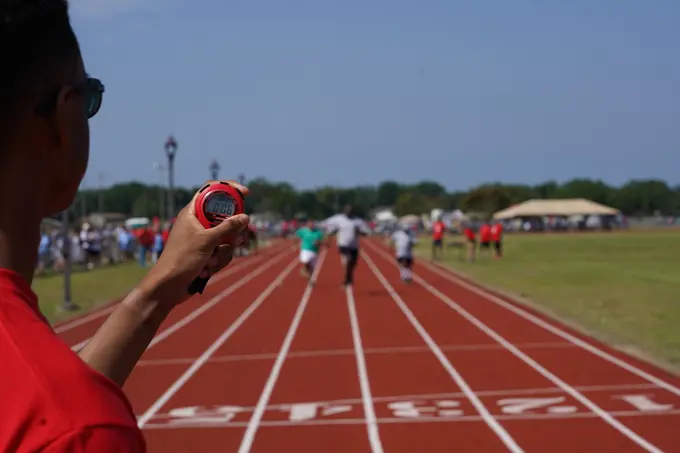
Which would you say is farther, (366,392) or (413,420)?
(366,392)

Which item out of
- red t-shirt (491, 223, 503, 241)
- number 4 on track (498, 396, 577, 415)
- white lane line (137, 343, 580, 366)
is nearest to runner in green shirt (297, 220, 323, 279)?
white lane line (137, 343, 580, 366)

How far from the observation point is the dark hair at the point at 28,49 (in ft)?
3.55

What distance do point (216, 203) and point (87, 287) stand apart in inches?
879

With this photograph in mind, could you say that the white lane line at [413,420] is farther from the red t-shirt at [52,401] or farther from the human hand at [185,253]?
the red t-shirt at [52,401]

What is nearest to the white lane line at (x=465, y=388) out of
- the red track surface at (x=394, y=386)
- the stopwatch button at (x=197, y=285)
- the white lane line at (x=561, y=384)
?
the red track surface at (x=394, y=386)

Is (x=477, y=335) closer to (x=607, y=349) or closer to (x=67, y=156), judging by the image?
(x=607, y=349)

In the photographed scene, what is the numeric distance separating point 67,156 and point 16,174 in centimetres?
8

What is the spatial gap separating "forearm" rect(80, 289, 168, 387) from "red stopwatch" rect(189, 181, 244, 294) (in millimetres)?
128

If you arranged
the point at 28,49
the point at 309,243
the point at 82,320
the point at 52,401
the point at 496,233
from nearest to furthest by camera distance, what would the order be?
the point at 52,401, the point at 28,49, the point at 82,320, the point at 309,243, the point at 496,233

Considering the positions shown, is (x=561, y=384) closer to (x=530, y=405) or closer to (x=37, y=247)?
(x=530, y=405)

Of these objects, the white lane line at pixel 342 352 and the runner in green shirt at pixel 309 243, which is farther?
the runner in green shirt at pixel 309 243

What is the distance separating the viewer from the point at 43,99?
114cm

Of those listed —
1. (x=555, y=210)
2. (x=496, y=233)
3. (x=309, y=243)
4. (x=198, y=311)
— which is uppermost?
(x=555, y=210)

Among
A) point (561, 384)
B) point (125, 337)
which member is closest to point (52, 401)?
point (125, 337)
